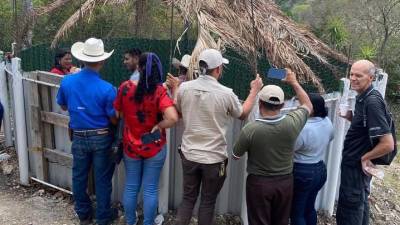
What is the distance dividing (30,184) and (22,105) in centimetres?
98

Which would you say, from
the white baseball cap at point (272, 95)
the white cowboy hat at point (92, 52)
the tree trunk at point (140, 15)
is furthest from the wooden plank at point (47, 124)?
the tree trunk at point (140, 15)

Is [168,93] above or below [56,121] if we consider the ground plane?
above

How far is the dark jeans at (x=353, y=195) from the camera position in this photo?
3.71 m

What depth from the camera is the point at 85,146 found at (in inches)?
153

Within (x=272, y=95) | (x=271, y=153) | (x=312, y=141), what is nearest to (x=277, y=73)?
(x=272, y=95)

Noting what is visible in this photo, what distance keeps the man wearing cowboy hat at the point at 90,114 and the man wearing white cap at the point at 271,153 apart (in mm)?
1263

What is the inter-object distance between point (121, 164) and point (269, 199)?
168 centimetres

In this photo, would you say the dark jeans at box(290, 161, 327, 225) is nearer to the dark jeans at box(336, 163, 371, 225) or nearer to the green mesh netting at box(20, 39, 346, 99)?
the dark jeans at box(336, 163, 371, 225)

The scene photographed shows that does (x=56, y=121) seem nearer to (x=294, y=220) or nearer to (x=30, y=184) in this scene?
(x=30, y=184)

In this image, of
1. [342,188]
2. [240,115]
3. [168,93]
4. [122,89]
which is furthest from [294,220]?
[122,89]

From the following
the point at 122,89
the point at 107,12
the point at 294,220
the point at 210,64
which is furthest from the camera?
the point at 107,12

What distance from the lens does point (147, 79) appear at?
11.5ft

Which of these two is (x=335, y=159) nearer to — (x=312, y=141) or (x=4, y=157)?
(x=312, y=141)

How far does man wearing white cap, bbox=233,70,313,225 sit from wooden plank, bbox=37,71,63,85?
2252 millimetres
